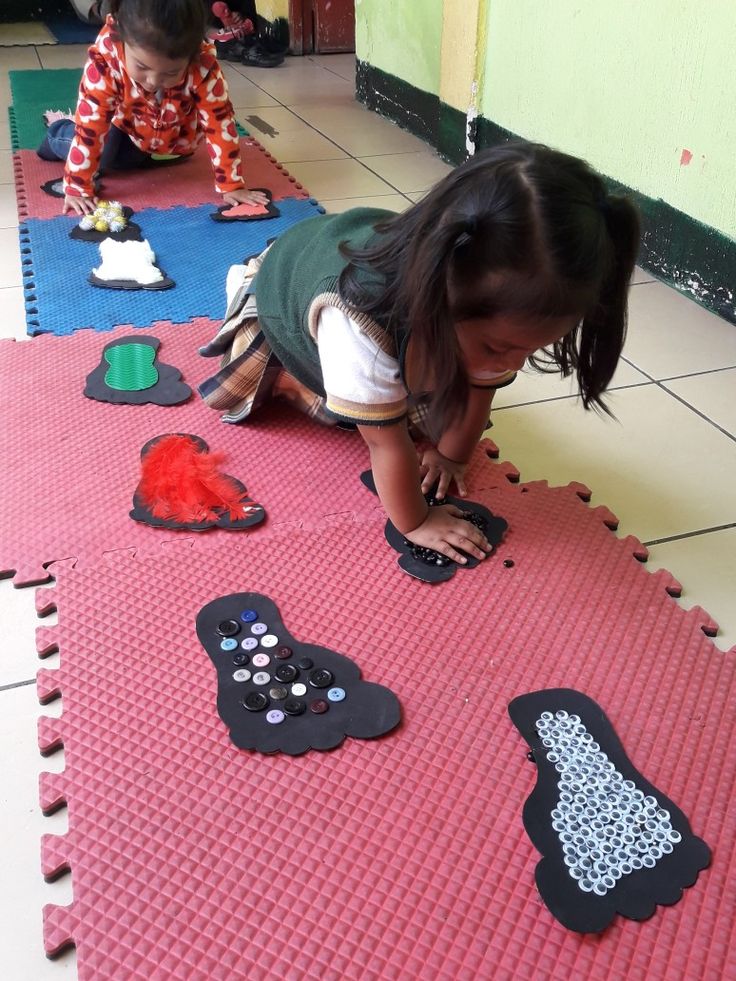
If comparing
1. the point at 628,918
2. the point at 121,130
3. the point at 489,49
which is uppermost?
the point at 489,49

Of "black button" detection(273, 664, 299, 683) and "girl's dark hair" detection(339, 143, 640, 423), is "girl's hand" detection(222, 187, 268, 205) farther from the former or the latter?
"black button" detection(273, 664, 299, 683)

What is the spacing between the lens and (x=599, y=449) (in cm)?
125

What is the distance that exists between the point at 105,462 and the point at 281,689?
463 mm

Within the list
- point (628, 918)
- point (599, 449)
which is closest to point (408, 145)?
point (599, 449)

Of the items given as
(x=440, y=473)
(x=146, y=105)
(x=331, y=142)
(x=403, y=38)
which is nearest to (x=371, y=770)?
(x=440, y=473)

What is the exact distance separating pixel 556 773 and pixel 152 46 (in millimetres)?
1573

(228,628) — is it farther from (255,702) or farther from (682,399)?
(682,399)

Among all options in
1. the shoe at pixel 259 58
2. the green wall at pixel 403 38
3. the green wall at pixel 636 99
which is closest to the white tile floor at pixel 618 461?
the green wall at pixel 636 99

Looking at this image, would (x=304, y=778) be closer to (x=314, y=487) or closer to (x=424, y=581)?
(x=424, y=581)

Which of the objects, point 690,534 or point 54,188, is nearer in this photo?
point 690,534

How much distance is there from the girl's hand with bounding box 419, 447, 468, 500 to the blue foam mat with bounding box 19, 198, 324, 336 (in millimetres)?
592

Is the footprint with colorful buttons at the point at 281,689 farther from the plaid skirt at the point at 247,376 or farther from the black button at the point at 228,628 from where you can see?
the plaid skirt at the point at 247,376

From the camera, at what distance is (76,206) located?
195 centimetres

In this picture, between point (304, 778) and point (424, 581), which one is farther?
point (424, 581)
